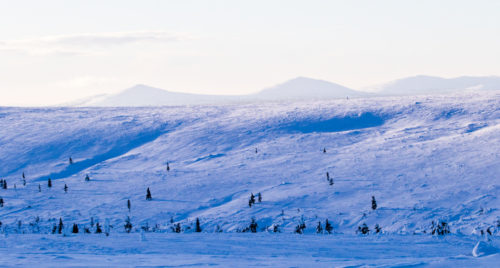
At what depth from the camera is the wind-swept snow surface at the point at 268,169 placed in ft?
50.2

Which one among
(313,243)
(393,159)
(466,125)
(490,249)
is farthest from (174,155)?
(490,249)

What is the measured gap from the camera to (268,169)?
21297 millimetres

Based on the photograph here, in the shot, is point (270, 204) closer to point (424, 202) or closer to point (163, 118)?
point (424, 202)

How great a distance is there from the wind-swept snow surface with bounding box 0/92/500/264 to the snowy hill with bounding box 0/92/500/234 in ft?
0.19

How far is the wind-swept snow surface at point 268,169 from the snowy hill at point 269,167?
6cm

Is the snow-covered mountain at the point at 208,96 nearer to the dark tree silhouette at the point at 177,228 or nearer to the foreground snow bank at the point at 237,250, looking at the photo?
the dark tree silhouette at the point at 177,228

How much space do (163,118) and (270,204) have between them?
19473 millimetres

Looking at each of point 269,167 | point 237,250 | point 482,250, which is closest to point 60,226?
point 237,250

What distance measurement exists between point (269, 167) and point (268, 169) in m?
0.30

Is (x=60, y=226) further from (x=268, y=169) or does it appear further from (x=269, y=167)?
(x=269, y=167)

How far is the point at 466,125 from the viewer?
2667cm

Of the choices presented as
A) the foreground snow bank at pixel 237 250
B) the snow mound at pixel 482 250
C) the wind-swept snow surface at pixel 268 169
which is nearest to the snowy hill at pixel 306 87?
the wind-swept snow surface at pixel 268 169

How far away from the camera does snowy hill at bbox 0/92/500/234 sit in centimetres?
1557

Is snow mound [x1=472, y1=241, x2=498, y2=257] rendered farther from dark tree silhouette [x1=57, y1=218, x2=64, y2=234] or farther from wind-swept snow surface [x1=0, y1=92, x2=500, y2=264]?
dark tree silhouette [x1=57, y1=218, x2=64, y2=234]
